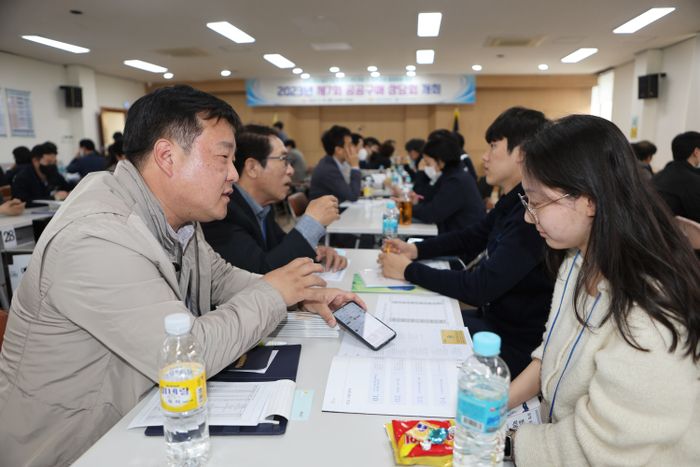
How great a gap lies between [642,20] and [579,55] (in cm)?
270

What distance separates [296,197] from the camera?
4297 mm

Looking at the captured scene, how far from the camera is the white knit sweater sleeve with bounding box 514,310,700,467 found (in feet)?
2.60

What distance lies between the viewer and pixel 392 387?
1113 mm

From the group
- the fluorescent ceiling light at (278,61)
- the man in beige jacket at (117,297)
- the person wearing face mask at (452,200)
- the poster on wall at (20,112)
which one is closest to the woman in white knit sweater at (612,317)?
the man in beige jacket at (117,297)

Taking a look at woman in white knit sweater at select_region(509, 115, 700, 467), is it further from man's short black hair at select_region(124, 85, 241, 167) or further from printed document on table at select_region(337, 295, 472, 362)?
man's short black hair at select_region(124, 85, 241, 167)

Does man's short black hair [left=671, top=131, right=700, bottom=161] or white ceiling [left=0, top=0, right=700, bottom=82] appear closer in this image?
man's short black hair [left=671, top=131, right=700, bottom=161]

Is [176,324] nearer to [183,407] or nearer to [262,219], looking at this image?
[183,407]

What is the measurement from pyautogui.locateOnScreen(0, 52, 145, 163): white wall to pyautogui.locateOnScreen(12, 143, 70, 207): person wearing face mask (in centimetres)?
333

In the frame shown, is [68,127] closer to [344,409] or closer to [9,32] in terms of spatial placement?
[9,32]

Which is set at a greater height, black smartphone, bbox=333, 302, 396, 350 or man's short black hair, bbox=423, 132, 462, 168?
man's short black hair, bbox=423, 132, 462, 168

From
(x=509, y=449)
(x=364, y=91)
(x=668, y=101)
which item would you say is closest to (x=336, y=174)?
(x=509, y=449)

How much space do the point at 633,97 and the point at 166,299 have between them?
11096 mm

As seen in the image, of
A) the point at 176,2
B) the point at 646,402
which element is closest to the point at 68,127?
the point at 176,2

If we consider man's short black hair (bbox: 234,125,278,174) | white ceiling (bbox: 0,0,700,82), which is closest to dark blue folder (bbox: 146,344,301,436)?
man's short black hair (bbox: 234,125,278,174)
